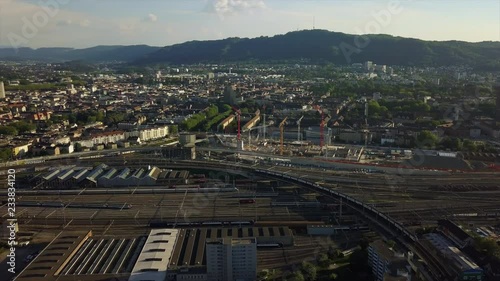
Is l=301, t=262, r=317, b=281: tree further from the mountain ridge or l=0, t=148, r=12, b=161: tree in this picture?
the mountain ridge

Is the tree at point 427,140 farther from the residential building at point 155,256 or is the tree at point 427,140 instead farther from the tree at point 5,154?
the tree at point 5,154

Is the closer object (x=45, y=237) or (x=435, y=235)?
(x=435, y=235)

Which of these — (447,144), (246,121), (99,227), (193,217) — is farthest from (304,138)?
(99,227)

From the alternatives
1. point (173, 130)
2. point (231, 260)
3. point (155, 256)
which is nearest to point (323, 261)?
point (231, 260)

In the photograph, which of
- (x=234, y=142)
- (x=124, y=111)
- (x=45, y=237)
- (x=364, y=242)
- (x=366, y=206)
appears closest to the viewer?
(x=364, y=242)

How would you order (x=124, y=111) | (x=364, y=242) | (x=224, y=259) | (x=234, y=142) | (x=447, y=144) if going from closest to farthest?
(x=224, y=259) → (x=364, y=242) → (x=447, y=144) → (x=234, y=142) → (x=124, y=111)

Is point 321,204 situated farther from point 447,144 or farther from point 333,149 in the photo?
point 447,144
